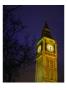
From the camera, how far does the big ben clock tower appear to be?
2232 mm

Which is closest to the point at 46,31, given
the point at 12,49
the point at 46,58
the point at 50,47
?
the point at 50,47

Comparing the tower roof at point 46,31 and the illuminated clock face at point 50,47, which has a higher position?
the tower roof at point 46,31

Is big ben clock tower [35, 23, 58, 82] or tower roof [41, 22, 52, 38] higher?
tower roof [41, 22, 52, 38]

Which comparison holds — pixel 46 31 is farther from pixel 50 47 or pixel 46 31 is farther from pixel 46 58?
pixel 46 58

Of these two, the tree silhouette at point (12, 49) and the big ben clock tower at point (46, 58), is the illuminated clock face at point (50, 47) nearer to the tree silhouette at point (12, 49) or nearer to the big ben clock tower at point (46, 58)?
the big ben clock tower at point (46, 58)

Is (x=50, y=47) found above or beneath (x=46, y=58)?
above

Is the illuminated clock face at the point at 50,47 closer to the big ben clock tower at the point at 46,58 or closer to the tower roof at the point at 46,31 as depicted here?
the big ben clock tower at the point at 46,58

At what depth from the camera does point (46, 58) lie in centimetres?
225

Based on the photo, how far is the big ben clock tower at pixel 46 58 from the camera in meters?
2.23

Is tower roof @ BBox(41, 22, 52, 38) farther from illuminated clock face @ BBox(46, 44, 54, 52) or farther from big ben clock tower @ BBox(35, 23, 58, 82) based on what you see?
illuminated clock face @ BBox(46, 44, 54, 52)

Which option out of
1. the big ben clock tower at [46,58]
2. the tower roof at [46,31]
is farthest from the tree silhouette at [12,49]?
the tower roof at [46,31]

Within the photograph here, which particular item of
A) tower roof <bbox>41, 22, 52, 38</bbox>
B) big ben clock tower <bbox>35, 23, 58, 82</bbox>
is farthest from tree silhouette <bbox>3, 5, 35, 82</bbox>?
tower roof <bbox>41, 22, 52, 38</bbox>

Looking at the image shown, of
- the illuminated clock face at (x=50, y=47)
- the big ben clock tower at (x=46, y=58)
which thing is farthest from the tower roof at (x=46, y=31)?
the illuminated clock face at (x=50, y=47)
